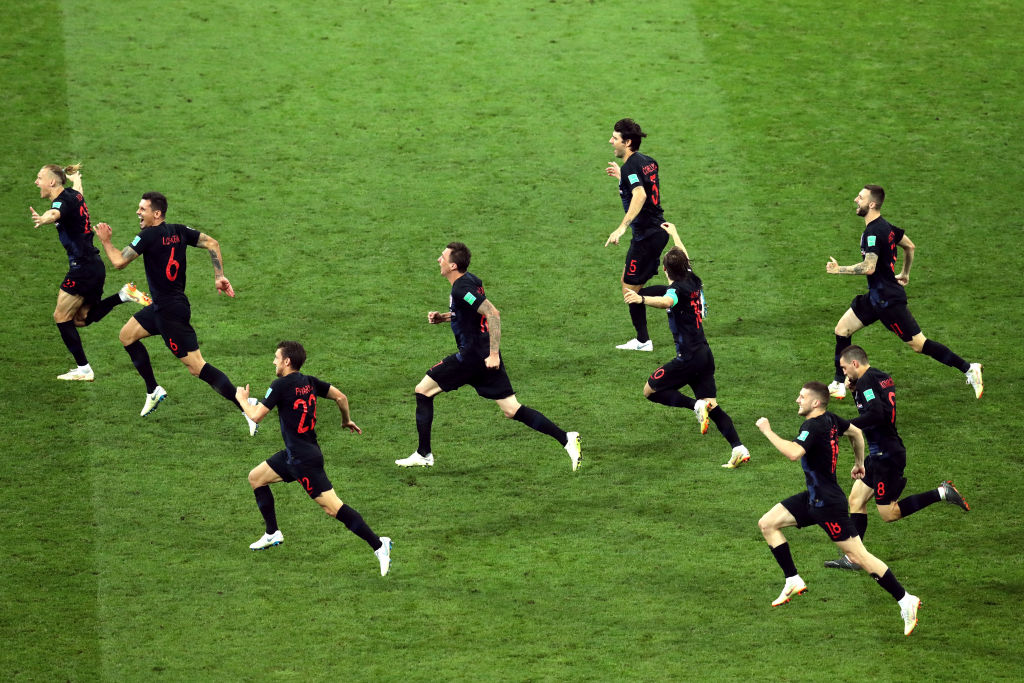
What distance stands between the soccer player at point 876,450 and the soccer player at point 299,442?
13.8ft

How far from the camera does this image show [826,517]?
10609mm

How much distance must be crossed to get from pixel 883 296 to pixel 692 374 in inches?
97.3

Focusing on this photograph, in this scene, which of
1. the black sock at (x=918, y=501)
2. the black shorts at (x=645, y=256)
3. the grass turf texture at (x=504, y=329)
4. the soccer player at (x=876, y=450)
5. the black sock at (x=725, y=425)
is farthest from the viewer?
the black shorts at (x=645, y=256)

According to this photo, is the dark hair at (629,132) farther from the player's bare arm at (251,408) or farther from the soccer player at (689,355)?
the player's bare arm at (251,408)

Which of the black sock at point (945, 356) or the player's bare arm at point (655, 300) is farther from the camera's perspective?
the black sock at point (945, 356)

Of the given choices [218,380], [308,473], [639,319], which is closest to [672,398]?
[639,319]

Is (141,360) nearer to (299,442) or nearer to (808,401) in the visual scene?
(299,442)

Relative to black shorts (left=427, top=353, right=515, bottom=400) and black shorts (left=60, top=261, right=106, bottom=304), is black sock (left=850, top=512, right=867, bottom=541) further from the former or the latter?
black shorts (left=60, top=261, right=106, bottom=304)

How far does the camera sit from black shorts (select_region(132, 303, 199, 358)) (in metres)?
13.3

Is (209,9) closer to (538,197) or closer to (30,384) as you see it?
(538,197)

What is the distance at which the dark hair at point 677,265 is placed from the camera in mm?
12617

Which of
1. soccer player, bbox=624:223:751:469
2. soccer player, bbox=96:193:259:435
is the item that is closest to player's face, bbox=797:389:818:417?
soccer player, bbox=624:223:751:469

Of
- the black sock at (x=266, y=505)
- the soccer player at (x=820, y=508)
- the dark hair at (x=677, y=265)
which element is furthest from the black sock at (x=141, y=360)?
the soccer player at (x=820, y=508)

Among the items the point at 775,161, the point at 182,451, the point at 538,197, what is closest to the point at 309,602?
the point at 182,451
